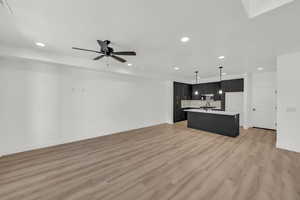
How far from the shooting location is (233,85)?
20.5 ft

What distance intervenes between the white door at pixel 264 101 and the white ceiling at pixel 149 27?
9.14 feet

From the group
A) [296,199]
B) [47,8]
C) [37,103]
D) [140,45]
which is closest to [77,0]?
[47,8]

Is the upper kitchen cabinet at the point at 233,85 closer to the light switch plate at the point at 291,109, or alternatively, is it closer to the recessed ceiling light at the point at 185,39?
the light switch plate at the point at 291,109

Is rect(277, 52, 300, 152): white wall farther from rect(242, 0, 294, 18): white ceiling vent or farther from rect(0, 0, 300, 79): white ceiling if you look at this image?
rect(242, 0, 294, 18): white ceiling vent

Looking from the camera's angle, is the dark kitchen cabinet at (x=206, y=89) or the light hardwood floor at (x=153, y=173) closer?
the light hardwood floor at (x=153, y=173)

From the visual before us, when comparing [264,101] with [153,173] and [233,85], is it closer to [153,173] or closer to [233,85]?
[233,85]

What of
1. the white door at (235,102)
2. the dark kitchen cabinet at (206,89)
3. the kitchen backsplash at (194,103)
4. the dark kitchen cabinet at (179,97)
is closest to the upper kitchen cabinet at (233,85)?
the white door at (235,102)

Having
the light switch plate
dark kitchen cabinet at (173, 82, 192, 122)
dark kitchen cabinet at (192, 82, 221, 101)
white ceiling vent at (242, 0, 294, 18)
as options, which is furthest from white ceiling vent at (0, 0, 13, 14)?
dark kitchen cabinet at (192, 82, 221, 101)

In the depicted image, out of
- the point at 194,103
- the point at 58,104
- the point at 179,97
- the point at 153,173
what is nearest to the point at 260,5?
the point at 153,173

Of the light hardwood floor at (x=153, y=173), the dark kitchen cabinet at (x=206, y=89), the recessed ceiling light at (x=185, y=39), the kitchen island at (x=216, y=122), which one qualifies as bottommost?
the light hardwood floor at (x=153, y=173)

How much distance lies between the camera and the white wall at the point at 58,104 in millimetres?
3229

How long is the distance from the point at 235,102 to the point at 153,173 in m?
6.04

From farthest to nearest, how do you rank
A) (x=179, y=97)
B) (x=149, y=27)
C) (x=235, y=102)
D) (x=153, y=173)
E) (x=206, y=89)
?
(x=179, y=97) < (x=206, y=89) < (x=235, y=102) < (x=153, y=173) < (x=149, y=27)

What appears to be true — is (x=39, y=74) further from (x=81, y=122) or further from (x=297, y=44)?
(x=297, y=44)
